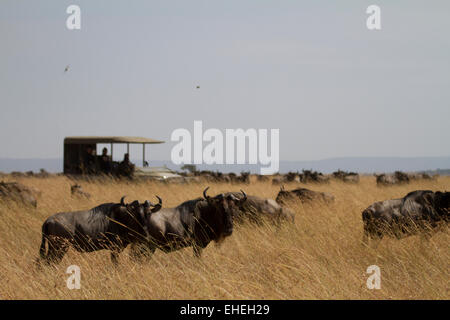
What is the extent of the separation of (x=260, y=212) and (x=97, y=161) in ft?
39.3

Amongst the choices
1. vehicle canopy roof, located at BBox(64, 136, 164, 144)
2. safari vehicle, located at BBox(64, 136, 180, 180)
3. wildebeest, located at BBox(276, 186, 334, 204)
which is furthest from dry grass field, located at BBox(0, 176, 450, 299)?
vehicle canopy roof, located at BBox(64, 136, 164, 144)

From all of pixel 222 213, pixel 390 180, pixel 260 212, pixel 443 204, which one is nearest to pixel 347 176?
pixel 390 180

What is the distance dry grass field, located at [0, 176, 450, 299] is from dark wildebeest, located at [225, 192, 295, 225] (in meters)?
0.31

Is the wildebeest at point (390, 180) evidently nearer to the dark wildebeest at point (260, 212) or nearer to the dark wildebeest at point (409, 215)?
the dark wildebeest at point (260, 212)

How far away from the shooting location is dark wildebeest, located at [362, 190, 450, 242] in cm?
907

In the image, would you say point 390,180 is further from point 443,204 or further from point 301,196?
point 443,204

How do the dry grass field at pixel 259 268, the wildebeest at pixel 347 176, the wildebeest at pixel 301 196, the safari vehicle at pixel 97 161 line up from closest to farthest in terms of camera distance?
the dry grass field at pixel 259 268 → the wildebeest at pixel 301 196 → the safari vehicle at pixel 97 161 → the wildebeest at pixel 347 176

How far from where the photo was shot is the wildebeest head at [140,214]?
7.57m

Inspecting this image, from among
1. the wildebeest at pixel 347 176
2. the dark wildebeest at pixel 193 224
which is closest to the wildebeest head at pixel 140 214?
the dark wildebeest at pixel 193 224

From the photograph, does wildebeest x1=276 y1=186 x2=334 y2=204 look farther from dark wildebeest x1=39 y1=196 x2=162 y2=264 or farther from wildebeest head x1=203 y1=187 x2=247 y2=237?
dark wildebeest x1=39 y1=196 x2=162 y2=264

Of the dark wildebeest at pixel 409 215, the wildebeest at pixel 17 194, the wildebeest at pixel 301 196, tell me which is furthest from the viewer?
the wildebeest at pixel 301 196

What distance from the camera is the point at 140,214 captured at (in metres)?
7.57

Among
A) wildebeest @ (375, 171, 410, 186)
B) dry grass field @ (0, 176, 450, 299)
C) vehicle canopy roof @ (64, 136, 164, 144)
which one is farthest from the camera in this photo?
wildebeest @ (375, 171, 410, 186)
